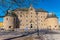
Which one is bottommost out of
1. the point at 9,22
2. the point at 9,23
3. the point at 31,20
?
the point at 9,23

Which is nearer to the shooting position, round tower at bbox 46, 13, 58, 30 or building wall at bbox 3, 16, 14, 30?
building wall at bbox 3, 16, 14, 30

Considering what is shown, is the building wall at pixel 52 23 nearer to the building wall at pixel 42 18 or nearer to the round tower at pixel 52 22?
the round tower at pixel 52 22

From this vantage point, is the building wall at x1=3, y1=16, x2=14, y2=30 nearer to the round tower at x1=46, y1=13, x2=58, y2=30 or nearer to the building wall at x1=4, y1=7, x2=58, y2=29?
the building wall at x1=4, y1=7, x2=58, y2=29

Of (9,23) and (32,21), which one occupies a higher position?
(32,21)

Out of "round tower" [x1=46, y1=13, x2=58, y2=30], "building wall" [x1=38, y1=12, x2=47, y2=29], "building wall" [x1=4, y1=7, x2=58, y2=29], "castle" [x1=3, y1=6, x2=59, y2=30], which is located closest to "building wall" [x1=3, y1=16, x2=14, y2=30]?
"castle" [x1=3, y1=6, x2=59, y2=30]

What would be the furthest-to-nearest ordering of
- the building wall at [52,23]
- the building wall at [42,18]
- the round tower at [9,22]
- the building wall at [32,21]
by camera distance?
the building wall at [42,18]
the building wall at [32,21]
the building wall at [52,23]
the round tower at [9,22]

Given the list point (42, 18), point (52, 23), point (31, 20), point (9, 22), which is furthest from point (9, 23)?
point (52, 23)

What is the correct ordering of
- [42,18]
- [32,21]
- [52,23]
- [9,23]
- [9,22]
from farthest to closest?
[42,18] → [32,21] → [52,23] → [9,22] → [9,23]

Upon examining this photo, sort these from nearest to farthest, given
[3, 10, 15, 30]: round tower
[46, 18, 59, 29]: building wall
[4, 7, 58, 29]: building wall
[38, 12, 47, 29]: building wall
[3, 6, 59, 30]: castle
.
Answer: [3, 10, 15, 30]: round tower → [3, 6, 59, 30]: castle → [46, 18, 59, 29]: building wall → [4, 7, 58, 29]: building wall → [38, 12, 47, 29]: building wall

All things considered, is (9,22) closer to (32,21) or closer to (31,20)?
(31,20)

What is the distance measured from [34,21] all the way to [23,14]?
22.4ft

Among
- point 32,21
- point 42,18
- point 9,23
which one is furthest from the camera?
point 42,18

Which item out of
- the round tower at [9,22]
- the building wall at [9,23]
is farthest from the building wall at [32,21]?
the building wall at [9,23]

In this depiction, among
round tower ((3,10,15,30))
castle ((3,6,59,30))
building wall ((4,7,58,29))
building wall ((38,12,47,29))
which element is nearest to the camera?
round tower ((3,10,15,30))
